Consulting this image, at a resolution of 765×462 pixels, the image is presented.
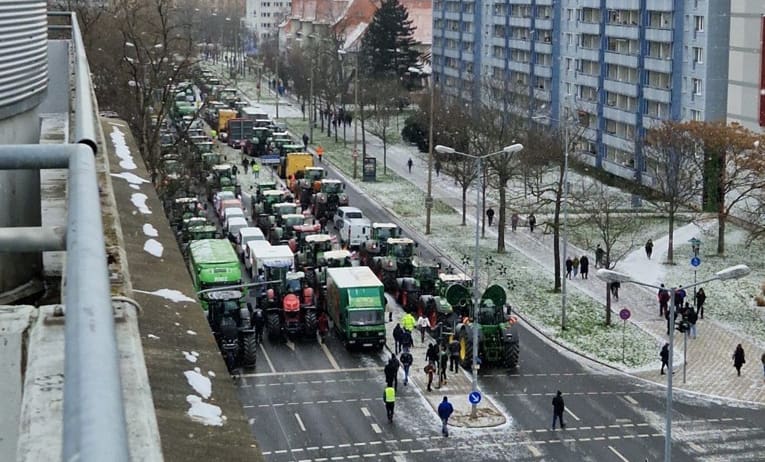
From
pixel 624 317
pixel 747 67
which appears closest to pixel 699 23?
pixel 747 67

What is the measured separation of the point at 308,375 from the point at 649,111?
1554 inches

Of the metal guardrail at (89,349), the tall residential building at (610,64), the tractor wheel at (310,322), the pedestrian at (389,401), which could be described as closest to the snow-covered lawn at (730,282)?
the tall residential building at (610,64)

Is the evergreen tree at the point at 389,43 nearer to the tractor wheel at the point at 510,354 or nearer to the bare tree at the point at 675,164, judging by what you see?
the bare tree at the point at 675,164

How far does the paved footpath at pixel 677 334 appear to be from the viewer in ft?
94.7

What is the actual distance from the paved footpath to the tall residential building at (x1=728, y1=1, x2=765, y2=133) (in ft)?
20.8

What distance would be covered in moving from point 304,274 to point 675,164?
1859cm

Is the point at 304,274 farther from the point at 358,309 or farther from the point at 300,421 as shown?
the point at 300,421

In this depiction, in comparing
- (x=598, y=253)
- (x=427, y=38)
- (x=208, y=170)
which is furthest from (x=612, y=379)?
(x=427, y=38)

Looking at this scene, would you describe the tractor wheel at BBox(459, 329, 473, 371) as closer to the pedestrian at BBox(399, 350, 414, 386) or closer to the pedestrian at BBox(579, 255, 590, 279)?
the pedestrian at BBox(399, 350, 414, 386)

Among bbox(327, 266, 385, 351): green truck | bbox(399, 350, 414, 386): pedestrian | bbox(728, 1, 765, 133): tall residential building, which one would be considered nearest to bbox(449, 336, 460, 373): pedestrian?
bbox(399, 350, 414, 386): pedestrian

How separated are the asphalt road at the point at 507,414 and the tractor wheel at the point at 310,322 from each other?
130 centimetres

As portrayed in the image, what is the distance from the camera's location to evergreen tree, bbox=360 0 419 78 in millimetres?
93562

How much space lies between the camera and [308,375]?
95.6 ft

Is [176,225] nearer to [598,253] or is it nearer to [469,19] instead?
[598,253]
